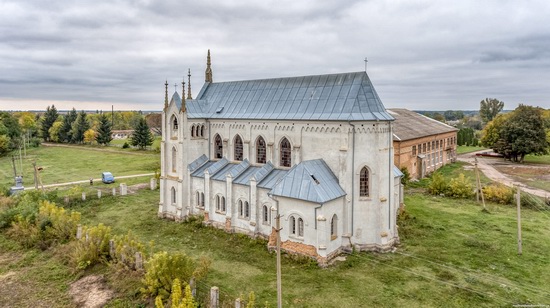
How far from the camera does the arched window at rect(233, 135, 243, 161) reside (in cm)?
2700

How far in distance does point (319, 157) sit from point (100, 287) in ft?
46.2

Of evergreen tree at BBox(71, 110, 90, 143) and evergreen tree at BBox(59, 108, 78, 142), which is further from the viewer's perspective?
→ evergreen tree at BBox(59, 108, 78, 142)

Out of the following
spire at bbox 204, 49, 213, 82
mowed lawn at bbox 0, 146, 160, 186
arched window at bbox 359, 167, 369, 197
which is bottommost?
mowed lawn at bbox 0, 146, 160, 186

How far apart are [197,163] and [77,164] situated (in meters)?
39.5

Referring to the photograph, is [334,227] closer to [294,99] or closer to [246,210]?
[246,210]

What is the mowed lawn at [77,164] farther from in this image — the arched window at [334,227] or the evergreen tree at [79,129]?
the arched window at [334,227]

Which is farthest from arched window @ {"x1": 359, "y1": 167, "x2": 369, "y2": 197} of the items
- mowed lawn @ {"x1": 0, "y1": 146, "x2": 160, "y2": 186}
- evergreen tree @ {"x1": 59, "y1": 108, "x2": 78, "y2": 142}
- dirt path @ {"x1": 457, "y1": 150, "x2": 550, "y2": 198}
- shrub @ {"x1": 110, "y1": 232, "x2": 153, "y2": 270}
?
evergreen tree @ {"x1": 59, "y1": 108, "x2": 78, "y2": 142}

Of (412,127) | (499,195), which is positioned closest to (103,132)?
(412,127)

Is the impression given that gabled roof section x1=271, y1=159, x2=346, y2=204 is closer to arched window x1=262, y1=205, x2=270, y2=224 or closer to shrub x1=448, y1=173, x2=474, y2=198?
arched window x1=262, y1=205, x2=270, y2=224

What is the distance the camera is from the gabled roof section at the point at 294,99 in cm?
2203

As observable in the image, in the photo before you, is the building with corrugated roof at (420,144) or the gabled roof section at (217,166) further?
the building with corrugated roof at (420,144)

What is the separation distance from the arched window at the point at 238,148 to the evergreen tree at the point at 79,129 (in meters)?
75.4

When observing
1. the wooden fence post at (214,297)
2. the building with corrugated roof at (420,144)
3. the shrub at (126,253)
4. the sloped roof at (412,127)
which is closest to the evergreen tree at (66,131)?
the sloped roof at (412,127)

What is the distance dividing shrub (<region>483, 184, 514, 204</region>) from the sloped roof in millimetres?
10186
